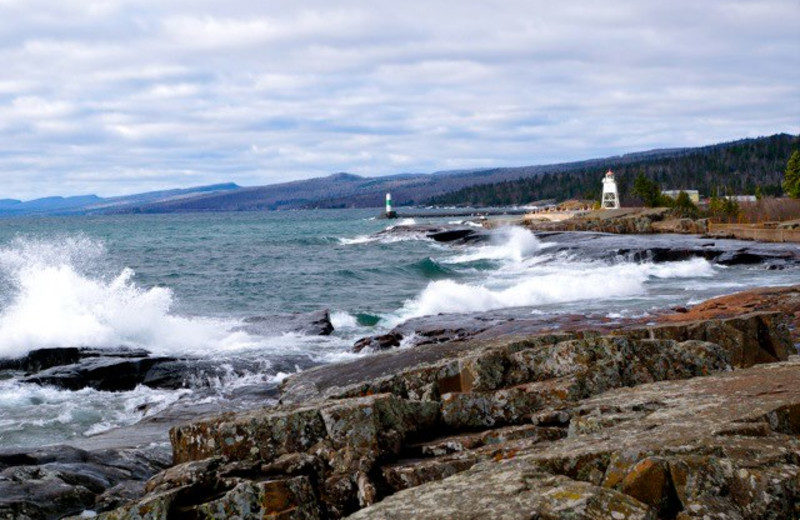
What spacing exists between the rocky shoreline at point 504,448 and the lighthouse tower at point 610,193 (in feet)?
369

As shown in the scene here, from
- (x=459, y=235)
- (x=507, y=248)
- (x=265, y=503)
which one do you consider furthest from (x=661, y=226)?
(x=265, y=503)

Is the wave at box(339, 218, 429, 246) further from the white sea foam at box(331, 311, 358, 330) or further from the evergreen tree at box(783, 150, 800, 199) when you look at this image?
the white sea foam at box(331, 311, 358, 330)

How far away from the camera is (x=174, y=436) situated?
8.92 m

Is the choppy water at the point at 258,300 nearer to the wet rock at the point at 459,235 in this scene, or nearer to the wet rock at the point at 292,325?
the wet rock at the point at 292,325

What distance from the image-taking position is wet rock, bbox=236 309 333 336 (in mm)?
27219

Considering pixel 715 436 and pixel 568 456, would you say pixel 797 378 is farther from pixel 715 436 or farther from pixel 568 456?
pixel 568 456

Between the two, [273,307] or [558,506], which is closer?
[558,506]

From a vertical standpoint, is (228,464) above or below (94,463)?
above

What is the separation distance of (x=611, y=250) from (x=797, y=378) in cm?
5144

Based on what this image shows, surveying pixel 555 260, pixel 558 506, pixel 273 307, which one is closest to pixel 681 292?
pixel 273 307

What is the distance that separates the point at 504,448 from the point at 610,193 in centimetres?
12054

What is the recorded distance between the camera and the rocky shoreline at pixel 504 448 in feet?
18.4

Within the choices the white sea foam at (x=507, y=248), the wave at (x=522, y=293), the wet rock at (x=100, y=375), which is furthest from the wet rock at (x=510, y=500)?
the white sea foam at (x=507, y=248)

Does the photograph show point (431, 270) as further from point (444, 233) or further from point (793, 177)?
point (793, 177)
